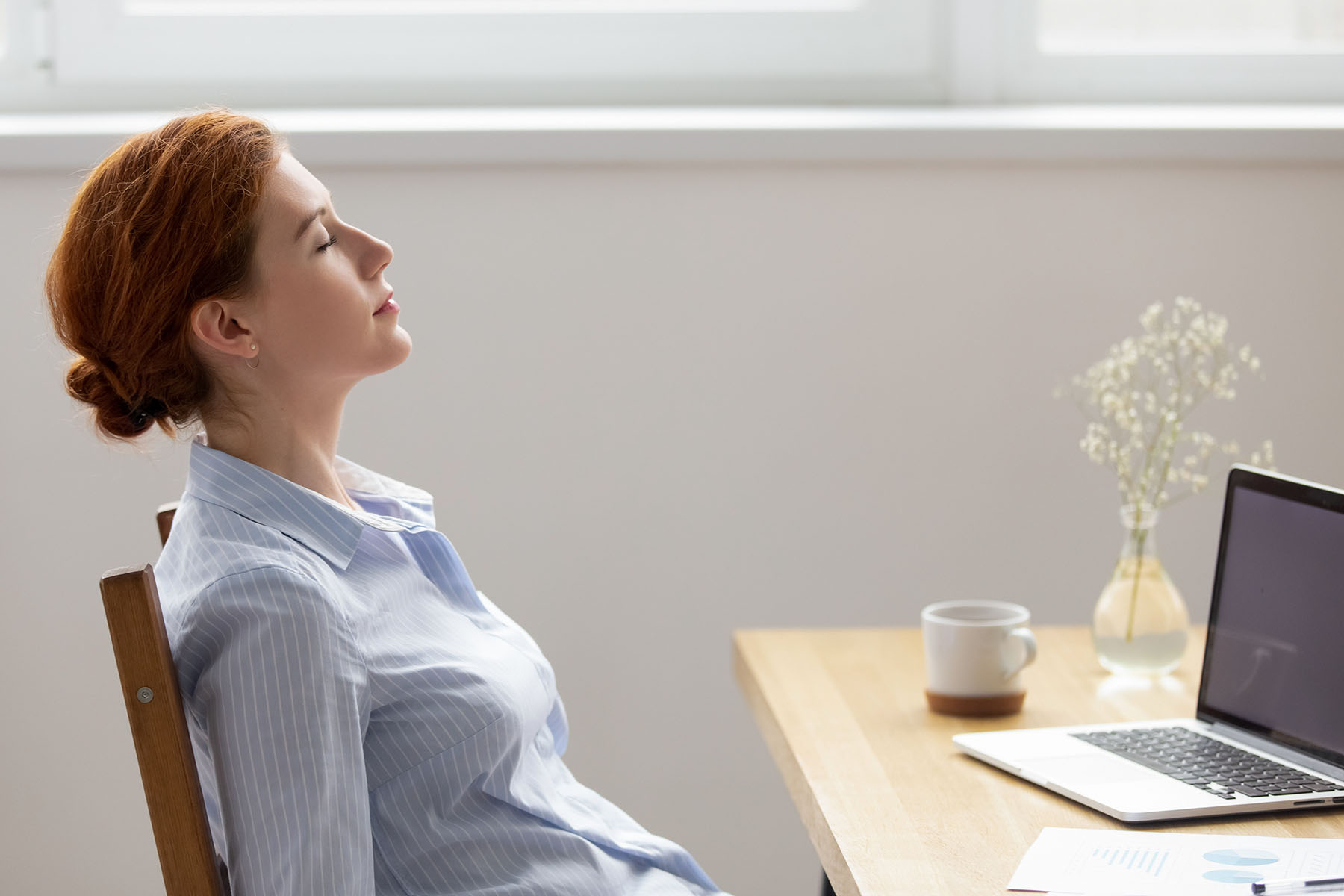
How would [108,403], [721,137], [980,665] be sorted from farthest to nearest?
[721,137]
[980,665]
[108,403]

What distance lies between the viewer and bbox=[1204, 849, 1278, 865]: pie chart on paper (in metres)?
0.95

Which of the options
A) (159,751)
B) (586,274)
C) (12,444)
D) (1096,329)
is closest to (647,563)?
(586,274)

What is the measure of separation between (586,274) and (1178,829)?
1195mm

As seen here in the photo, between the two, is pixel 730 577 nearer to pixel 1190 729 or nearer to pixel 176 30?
pixel 1190 729

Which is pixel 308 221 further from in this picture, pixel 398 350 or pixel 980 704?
pixel 980 704

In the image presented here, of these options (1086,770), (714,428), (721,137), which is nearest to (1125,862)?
(1086,770)

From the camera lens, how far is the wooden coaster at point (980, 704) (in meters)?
1.32

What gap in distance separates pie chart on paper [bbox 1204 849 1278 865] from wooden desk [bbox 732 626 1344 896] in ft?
0.15

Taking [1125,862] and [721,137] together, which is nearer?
[1125,862]

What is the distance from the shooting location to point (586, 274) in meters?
1.99

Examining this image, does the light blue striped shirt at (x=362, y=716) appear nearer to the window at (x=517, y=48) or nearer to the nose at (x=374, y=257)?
the nose at (x=374, y=257)

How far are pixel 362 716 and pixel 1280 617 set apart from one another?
0.73 m

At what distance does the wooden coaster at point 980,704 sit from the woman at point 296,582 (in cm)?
29

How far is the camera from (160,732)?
900 millimetres
